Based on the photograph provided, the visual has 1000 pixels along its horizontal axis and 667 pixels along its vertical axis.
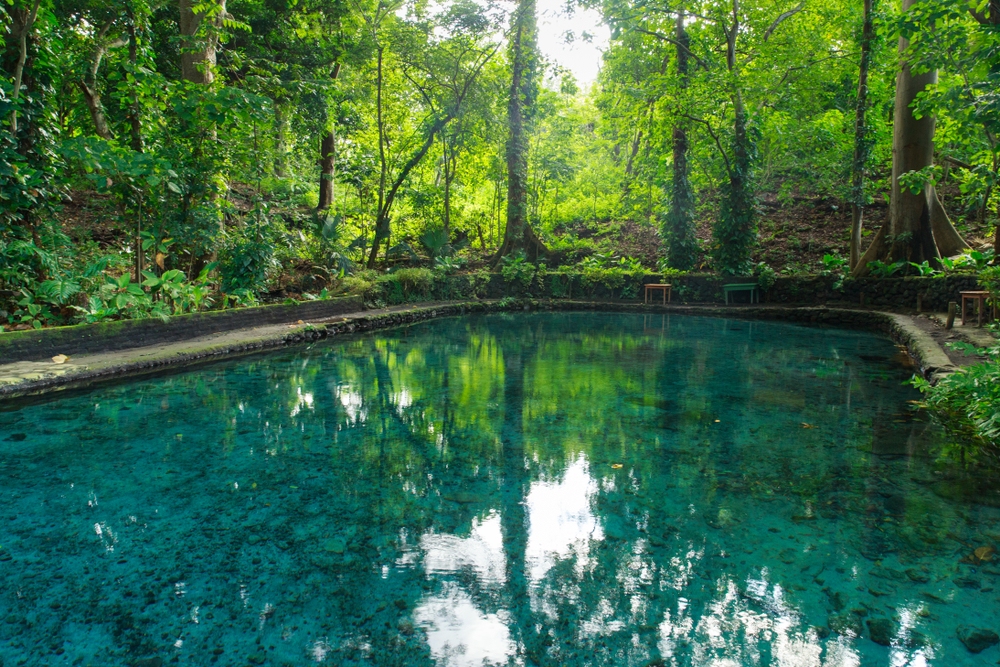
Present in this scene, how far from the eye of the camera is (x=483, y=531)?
9.91ft

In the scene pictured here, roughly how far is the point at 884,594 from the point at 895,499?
1.17 metres

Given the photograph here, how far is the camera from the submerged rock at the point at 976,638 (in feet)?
6.91

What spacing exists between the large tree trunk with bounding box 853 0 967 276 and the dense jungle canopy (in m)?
0.06

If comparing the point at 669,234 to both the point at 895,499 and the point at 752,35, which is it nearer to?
the point at 752,35

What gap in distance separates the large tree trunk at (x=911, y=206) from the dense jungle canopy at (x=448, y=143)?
0.18 feet

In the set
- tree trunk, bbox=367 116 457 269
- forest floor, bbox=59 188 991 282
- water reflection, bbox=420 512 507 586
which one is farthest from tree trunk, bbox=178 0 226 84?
water reflection, bbox=420 512 507 586

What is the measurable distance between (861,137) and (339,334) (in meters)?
12.5

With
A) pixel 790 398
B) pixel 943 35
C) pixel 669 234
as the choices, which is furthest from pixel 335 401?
pixel 669 234

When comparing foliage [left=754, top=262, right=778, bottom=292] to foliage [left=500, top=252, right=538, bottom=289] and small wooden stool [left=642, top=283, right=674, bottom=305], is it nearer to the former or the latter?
small wooden stool [left=642, top=283, right=674, bottom=305]

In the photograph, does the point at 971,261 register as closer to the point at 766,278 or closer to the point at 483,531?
the point at 766,278

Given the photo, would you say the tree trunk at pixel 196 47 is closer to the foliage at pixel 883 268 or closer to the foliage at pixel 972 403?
the foliage at pixel 972 403

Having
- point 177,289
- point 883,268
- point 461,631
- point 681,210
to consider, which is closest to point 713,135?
point 681,210

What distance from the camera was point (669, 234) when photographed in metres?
Result: 16.2

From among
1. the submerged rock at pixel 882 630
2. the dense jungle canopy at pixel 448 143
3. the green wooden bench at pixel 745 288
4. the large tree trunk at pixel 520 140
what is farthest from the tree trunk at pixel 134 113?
the green wooden bench at pixel 745 288
